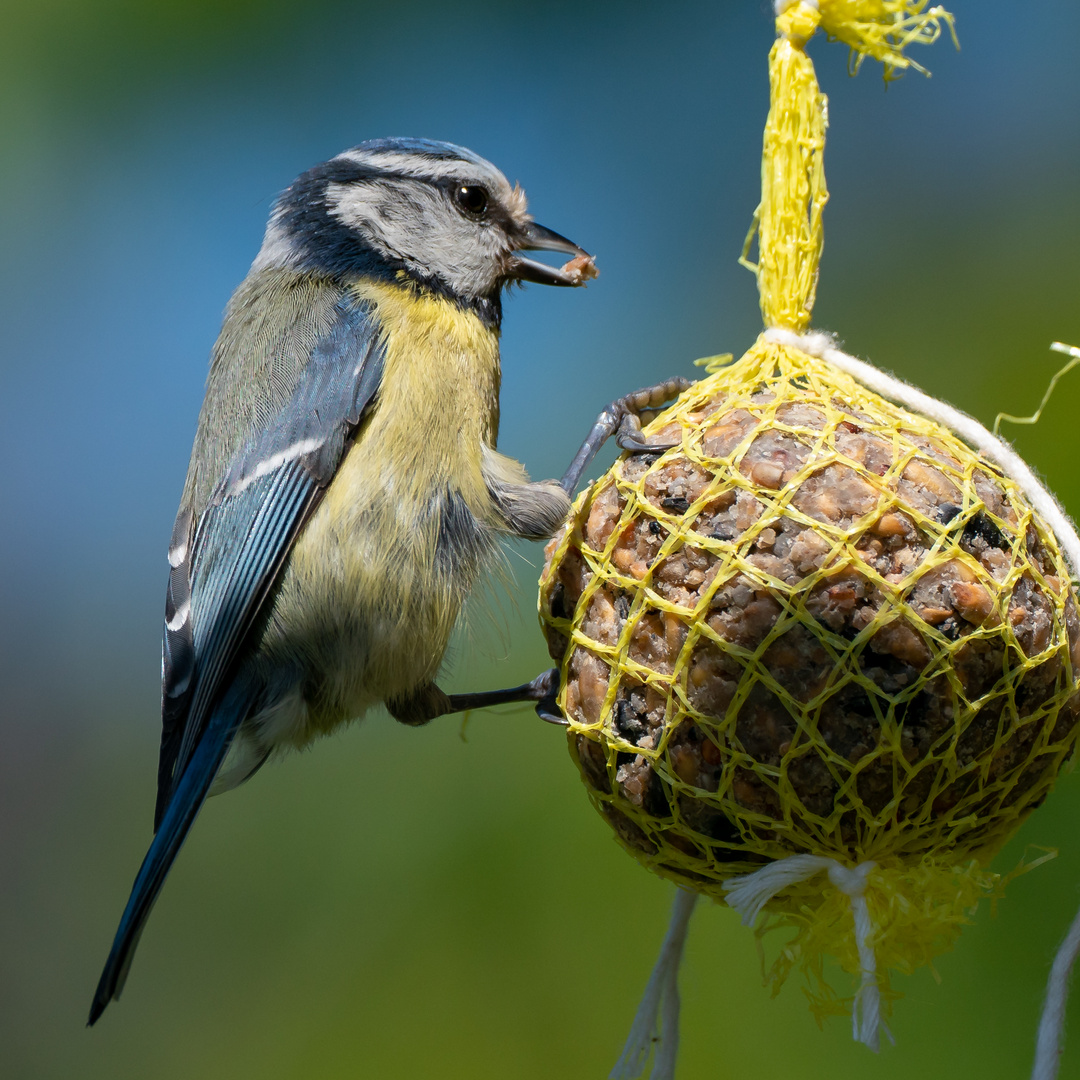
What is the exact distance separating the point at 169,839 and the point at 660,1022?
2.52ft

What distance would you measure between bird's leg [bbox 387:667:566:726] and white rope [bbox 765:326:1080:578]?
725 mm

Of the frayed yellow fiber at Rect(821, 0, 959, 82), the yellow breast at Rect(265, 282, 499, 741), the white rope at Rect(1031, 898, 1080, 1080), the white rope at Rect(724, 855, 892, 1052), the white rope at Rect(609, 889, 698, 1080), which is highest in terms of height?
the frayed yellow fiber at Rect(821, 0, 959, 82)

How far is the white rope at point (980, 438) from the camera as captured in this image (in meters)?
1.24

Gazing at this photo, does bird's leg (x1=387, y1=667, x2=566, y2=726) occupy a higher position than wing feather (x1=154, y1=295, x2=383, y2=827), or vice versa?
wing feather (x1=154, y1=295, x2=383, y2=827)

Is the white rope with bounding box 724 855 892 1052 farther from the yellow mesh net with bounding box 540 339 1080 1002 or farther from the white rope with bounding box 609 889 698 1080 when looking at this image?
the white rope with bounding box 609 889 698 1080

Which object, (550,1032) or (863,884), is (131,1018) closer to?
(550,1032)

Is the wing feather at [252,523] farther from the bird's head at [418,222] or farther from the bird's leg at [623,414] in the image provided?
the bird's leg at [623,414]

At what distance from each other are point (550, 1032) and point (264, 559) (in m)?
1.70

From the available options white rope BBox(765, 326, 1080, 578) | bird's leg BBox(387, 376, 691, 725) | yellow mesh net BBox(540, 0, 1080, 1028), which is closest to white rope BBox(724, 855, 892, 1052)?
yellow mesh net BBox(540, 0, 1080, 1028)

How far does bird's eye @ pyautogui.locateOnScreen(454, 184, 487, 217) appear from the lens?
2.05 metres

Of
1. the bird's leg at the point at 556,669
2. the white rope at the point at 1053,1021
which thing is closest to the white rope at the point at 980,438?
the bird's leg at the point at 556,669

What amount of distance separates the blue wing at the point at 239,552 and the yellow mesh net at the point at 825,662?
56 centimetres

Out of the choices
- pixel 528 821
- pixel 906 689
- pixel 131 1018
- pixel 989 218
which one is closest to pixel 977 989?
pixel 528 821

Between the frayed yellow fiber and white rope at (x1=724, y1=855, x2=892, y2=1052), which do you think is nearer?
white rope at (x1=724, y1=855, x2=892, y2=1052)
